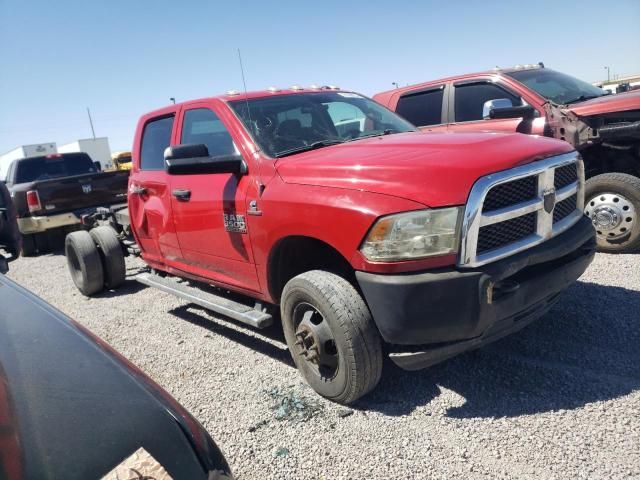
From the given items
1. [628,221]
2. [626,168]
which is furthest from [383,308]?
[626,168]

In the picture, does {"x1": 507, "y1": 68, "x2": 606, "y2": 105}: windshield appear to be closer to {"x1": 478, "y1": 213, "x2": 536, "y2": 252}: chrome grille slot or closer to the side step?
{"x1": 478, "y1": 213, "x2": 536, "y2": 252}: chrome grille slot

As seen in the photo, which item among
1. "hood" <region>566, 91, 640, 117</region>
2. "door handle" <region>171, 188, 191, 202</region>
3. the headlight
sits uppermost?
"hood" <region>566, 91, 640, 117</region>

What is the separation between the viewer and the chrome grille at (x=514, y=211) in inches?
97.6

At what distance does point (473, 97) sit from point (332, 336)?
15.0 feet

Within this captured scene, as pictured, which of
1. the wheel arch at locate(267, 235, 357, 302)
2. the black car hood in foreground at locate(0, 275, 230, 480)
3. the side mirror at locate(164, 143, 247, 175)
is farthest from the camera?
the side mirror at locate(164, 143, 247, 175)

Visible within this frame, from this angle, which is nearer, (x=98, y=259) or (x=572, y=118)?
(x=572, y=118)

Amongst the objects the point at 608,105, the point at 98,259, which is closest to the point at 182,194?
the point at 98,259

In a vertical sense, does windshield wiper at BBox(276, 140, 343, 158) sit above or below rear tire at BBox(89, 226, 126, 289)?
above

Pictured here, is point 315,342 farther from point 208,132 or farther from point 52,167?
point 52,167

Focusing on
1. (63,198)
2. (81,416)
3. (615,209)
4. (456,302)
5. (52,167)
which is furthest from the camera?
(52,167)

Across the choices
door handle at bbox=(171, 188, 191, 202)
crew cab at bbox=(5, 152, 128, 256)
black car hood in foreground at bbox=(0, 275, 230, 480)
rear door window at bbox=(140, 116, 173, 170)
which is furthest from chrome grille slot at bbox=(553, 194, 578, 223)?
crew cab at bbox=(5, 152, 128, 256)

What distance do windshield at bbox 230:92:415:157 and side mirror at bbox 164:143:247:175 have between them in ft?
0.79

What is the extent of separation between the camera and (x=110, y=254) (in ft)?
20.1

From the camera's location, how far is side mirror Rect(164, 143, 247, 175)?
3.35m
